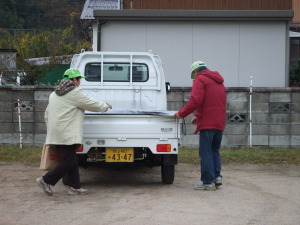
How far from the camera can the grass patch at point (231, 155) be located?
11.3 m

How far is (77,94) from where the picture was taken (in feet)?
24.9

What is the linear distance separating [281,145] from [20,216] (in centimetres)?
774

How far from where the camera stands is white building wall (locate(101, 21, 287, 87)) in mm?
14938

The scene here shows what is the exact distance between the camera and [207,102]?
26.3 ft

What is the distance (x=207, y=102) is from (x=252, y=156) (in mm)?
3931

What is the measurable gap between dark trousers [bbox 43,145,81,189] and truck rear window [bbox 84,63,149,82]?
2836 millimetres

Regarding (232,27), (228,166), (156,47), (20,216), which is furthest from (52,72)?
(20,216)

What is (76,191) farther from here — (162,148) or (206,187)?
(206,187)

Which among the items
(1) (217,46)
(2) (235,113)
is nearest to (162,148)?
(2) (235,113)

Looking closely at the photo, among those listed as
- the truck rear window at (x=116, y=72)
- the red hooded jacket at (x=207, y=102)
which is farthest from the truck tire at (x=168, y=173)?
the truck rear window at (x=116, y=72)

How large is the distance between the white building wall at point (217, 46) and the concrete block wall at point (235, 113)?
2.38m

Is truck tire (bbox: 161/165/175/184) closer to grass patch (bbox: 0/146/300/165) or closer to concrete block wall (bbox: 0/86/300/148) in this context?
grass patch (bbox: 0/146/300/165)

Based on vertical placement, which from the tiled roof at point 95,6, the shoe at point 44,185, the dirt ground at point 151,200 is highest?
the tiled roof at point 95,6

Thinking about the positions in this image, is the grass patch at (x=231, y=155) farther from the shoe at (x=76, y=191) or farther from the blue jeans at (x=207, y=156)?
the shoe at (x=76, y=191)
